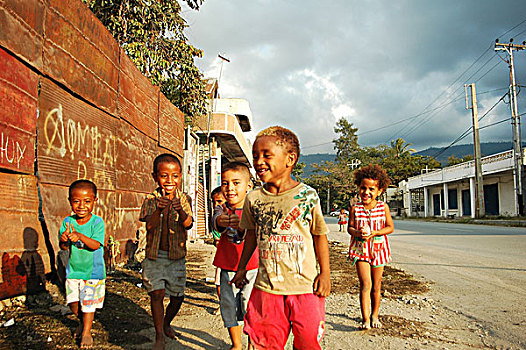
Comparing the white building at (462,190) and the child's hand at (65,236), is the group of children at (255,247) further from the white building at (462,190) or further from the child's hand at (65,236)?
the white building at (462,190)

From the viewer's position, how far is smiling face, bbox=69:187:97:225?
3.38 meters

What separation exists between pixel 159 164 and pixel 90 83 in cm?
252

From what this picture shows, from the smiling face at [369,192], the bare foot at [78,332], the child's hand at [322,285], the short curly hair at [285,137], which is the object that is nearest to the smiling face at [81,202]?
the bare foot at [78,332]

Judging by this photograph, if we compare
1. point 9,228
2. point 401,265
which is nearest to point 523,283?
point 401,265

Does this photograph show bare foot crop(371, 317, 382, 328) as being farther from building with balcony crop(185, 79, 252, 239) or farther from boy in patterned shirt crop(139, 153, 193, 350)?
building with balcony crop(185, 79, 252, 239)

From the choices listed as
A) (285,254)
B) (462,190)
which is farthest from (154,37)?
(462,190)

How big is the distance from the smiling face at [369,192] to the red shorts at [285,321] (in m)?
2.10

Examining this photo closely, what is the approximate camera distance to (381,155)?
83.4m

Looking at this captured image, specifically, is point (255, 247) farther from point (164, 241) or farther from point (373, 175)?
point (373, 175)

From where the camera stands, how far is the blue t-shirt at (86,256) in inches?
131

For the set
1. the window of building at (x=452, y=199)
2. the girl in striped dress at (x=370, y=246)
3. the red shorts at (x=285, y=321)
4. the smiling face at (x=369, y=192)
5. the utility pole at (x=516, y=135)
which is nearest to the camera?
the red shorts at (x=285, y=321)

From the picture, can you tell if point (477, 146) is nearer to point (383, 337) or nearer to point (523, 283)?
point (523, 283)

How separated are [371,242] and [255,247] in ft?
5.77

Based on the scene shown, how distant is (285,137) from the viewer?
251 cm
